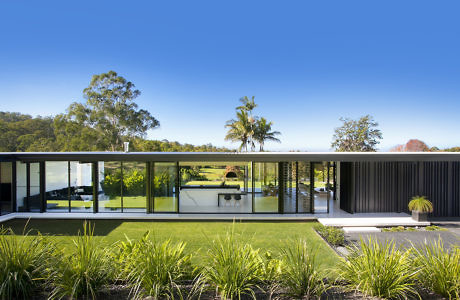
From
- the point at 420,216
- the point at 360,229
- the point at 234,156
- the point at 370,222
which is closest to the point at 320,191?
the point at 370,222

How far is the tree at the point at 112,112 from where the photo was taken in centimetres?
3481

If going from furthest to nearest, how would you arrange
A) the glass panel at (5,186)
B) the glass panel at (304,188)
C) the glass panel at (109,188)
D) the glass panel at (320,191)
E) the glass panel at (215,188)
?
1. the glass panel at (215,188)
2. the glass panel at (320,191)
3. the glass panel at (109,188)
4. the glass panel at (304,188)
5. the glass panel at (5,186)

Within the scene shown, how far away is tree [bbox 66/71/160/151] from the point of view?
114ft

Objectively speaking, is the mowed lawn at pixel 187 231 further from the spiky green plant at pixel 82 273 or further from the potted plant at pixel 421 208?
the spiky green plant at pixel 82 273

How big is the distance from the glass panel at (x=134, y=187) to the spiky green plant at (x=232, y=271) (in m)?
8.48

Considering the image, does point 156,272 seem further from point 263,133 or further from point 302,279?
point 263,133

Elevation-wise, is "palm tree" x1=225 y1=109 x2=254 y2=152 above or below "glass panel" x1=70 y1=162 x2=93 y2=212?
above

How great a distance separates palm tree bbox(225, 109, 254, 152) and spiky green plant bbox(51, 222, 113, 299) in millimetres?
28051

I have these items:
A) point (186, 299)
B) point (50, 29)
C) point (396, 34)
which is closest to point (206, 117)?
point (50, 29)

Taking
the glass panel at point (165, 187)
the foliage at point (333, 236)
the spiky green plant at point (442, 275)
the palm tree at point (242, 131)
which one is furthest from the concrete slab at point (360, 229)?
the palm tree at point (242, 131)

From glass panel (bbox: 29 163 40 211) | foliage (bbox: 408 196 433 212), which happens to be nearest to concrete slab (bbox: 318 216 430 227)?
foliage (bbox: 408 196 433 212)

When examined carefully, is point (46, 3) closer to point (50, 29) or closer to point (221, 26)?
point (50, 29)

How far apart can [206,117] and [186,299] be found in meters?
42.3

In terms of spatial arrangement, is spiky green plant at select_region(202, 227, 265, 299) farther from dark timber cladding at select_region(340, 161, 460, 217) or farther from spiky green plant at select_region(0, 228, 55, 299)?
dark timber cladding at select_region(340, 161, 460, 217)
